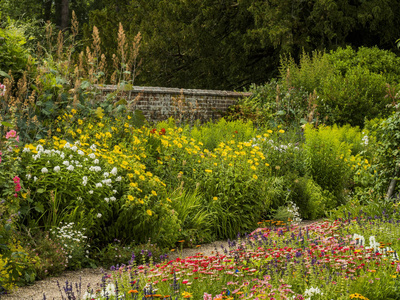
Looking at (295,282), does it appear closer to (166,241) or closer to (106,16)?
(166,241)

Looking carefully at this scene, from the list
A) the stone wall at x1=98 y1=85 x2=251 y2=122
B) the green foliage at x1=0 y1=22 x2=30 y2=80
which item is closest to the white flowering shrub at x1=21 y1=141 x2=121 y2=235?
the green foliage at x1=0 y1=22 x2=30 y2=80

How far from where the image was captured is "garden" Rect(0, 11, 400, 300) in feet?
12.0

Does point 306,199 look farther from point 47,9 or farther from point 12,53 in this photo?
point 47,9

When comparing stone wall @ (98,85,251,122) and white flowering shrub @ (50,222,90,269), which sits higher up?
stone wall @ (98,85,251,122)

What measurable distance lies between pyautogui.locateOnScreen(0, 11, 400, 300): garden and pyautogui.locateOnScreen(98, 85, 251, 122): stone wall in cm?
225

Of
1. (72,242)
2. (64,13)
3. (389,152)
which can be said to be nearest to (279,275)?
(72,242)

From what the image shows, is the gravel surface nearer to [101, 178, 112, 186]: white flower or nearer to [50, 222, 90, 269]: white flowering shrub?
[50, 222, 90, 269]: white flowering shrub

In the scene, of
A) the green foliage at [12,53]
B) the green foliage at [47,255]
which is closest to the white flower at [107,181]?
the green foliage at [47,255]

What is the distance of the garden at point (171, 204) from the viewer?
365 cm

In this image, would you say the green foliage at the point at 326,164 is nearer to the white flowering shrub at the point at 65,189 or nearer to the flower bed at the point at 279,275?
the flower bed at the point at 279,275

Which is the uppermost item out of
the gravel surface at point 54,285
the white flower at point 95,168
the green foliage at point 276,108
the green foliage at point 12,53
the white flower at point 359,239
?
the green foliage at point 12,53

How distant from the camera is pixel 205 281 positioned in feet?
11.8

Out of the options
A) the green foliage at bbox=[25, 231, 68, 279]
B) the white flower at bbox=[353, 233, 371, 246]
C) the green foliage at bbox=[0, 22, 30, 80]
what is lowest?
the green foliage at bbox=[25, 231, 68, 279]

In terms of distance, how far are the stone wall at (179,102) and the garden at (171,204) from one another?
225 cm
